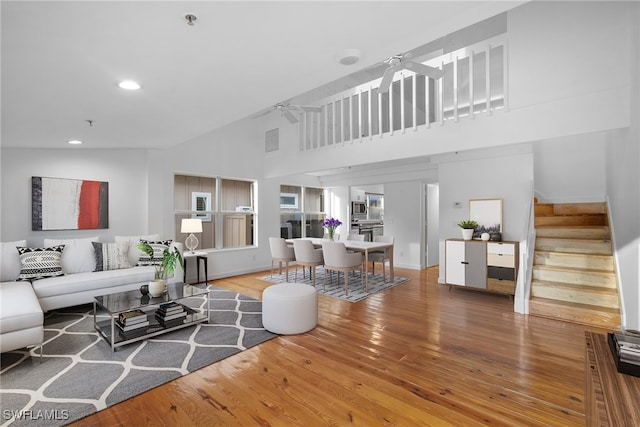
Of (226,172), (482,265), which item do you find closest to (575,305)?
(482,265)

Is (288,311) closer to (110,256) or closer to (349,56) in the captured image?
(349,56)

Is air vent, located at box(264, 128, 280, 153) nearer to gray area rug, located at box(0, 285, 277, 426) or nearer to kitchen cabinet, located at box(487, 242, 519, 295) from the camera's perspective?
gray area rug, located at box(0, 285, 277, 426)

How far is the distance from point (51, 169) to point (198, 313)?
3198 millimetres

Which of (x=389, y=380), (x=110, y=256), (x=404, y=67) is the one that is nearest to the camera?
(x=389, y=380)

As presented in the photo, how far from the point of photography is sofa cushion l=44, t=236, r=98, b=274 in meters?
4.11

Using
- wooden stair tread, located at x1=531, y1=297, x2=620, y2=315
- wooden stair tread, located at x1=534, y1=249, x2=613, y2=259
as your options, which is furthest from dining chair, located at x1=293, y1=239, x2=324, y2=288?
wooden stair tread, located at x1=534, y1=249, x2=613, y2=259

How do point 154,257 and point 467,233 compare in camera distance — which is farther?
point 467,233

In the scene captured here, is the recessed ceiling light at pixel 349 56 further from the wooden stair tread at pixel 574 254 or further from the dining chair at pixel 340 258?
the wooden stair tread at pixel 574 254

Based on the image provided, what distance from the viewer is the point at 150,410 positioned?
200 cm

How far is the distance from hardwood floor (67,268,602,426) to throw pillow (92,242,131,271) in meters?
2.78

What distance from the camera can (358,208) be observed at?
916 cm

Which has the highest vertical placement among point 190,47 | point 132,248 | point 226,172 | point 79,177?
point 190,47

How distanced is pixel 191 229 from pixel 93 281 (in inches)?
64.4

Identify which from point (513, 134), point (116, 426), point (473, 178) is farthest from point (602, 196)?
point (116, 426)
